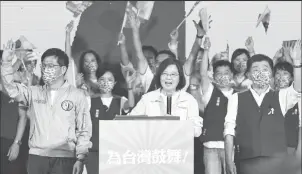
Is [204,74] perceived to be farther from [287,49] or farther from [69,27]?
[69,27]

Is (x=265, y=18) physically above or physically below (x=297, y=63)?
above

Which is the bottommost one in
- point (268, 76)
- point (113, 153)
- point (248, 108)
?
point (113, 153)

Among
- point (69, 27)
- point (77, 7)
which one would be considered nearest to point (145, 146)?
point (69, 27)

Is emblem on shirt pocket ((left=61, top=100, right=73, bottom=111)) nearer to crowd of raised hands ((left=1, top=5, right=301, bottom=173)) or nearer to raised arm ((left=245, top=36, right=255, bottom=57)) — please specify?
crowd of raised hands ((left=1, top=5, right=301, bottom=173))

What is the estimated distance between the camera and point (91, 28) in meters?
4.25

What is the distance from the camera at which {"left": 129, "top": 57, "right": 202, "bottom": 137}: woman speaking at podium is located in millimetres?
2953

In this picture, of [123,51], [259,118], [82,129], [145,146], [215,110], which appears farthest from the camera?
[123,51]

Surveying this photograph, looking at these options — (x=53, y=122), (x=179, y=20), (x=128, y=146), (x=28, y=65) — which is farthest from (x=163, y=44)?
(x=128, y=146)

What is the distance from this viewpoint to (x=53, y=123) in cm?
285

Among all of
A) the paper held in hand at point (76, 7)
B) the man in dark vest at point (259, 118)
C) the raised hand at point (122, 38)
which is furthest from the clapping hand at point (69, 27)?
the man in dark vest at point (259, 118)

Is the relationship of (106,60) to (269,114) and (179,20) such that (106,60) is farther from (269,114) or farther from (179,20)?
(269,114)

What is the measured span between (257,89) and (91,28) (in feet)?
5.68

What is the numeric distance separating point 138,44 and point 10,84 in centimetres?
160

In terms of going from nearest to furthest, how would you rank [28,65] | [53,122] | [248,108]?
1. [53,122]
2. [248,108]
3. [28,65]
